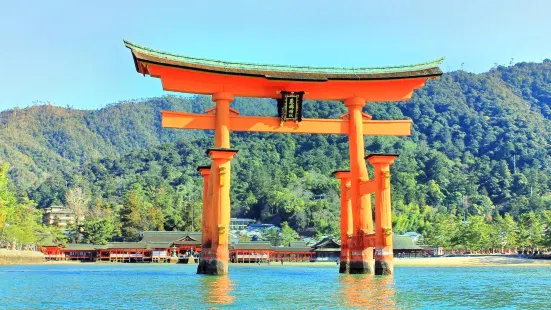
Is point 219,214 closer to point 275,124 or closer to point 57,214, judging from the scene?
point 275,124

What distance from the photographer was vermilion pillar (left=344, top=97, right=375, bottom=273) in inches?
870

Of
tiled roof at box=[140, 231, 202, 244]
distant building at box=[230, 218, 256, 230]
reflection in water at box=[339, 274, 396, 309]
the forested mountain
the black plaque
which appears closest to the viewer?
reflection in water at box=[339, 274, 396, 309]

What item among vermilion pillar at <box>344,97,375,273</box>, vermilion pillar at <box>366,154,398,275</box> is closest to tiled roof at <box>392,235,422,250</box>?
vermilion pillar at <box>344,97,375,273</box>

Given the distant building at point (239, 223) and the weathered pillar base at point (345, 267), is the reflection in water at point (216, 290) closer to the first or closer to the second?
the weathered pillar base at point (345, 267)

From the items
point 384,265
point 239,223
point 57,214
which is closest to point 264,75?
point 384,265

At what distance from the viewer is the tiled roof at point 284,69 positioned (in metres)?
21.0

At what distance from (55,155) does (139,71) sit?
150 meters

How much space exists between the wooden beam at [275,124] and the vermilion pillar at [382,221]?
2.86 meters

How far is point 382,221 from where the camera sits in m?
20.8

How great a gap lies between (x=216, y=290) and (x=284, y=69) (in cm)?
909

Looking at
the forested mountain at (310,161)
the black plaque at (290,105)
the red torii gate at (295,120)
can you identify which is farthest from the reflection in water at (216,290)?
the forested mountain at (310,161)

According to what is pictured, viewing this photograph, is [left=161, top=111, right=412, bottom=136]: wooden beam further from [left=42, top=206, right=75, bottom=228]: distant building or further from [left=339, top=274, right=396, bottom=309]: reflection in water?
[left=42, top=206, right=75, bottom=228]: distant building

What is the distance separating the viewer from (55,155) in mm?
163000

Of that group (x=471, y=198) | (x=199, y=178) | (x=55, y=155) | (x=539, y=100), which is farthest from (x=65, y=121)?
(x=539, y=100)
